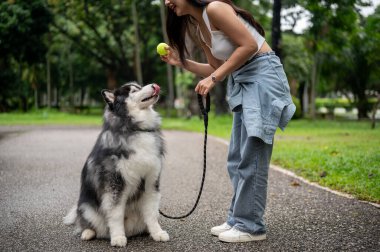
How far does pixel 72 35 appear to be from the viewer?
33.9 meters

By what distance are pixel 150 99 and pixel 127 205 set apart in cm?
101

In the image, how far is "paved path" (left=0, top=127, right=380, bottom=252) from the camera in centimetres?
404

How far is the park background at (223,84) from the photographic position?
382 inches

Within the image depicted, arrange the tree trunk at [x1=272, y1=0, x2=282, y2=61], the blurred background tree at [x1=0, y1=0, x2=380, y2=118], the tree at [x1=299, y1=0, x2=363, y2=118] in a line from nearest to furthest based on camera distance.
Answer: the tree at [x1=299, y1=0, x2=363, y2=118] < the tree trunk at [x1=272, y1=0, x2=282, y2=61] < the blurred background tree at [x1=0, y1=0, x2=380, y2=118]

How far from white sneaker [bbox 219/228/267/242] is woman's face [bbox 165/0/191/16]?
201 centimetres

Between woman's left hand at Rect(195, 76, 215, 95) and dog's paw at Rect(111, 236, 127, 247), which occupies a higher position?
woman's left hand at Rect(195, 76, 215, 95)

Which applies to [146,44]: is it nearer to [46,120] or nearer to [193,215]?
[46,120]

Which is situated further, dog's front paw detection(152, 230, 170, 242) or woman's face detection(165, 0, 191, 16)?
dog's front paw detection(152, 230, 170, 242)

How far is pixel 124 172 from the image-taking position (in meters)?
3.99

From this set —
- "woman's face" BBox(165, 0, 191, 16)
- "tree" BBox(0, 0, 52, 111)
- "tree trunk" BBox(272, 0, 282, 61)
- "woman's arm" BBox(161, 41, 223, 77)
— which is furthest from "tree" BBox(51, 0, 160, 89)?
"woman's face" BBox(165, 0, 191, 16)

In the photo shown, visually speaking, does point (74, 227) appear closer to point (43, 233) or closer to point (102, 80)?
point (43, 233)

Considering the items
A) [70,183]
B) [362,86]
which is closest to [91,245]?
[70,183]

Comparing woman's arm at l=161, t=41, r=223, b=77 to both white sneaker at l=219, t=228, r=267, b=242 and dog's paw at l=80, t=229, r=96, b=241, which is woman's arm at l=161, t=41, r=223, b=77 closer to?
white sneaker at l=219, t=228, r=267, b=242

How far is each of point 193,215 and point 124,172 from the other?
1489 millimetres
